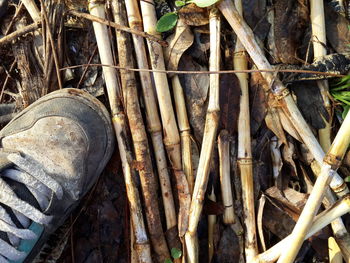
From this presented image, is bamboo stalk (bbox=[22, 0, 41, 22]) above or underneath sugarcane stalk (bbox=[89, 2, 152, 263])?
→ above

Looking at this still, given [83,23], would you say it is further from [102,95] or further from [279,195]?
[279,195]

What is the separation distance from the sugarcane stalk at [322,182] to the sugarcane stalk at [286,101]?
115 mm

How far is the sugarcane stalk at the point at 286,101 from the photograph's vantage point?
4.55 feet

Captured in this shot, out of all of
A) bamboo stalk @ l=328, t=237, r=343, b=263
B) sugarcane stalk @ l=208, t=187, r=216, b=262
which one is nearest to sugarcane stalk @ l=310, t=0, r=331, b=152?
bamboo stalk @ l=328, t=237, r=343, b=263

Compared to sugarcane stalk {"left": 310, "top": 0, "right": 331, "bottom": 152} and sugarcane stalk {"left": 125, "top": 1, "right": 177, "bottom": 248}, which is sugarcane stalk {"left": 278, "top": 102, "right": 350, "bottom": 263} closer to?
sugarcane stalk {"left": 310, "top": 0, "right": 331, "bottom": 152}

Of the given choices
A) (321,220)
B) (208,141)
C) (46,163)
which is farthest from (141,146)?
(321,220)

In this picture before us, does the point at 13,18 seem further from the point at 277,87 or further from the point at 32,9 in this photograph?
the point at 277,87

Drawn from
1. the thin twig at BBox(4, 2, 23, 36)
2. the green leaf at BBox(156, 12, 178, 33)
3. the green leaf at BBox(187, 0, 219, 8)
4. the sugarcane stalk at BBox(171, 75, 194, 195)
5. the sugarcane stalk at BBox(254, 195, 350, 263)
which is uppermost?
the thin twig at BBox(4, 2, 23, 36)

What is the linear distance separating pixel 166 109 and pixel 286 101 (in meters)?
0.44

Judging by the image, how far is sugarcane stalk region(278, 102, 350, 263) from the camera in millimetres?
1253

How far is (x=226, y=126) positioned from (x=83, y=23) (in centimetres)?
71

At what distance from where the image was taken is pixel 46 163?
1.46 m

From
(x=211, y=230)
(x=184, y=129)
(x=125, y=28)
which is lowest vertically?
(x=211, y=230)

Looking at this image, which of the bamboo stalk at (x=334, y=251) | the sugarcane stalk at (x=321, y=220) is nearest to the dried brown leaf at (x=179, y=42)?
the sugarcane stalk at (x=321, y=220)
